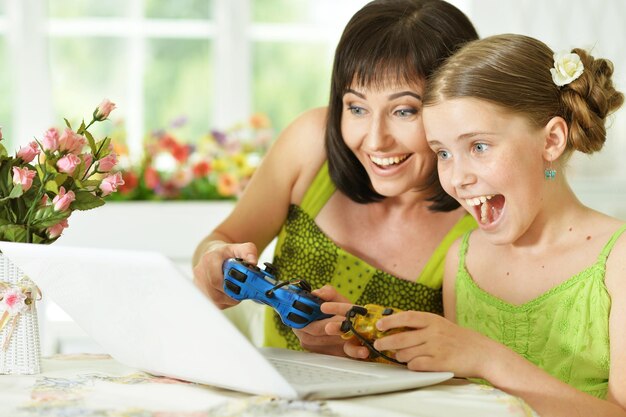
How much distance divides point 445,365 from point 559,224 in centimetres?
48

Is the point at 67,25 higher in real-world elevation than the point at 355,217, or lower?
higher

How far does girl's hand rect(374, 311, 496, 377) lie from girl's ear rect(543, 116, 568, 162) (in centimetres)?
42

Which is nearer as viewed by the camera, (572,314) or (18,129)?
(572,314)


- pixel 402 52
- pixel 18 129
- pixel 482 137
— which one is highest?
pixel 402 52

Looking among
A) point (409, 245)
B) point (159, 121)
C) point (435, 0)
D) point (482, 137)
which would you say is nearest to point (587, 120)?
point (482, 137)

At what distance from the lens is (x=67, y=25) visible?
3.60 metres

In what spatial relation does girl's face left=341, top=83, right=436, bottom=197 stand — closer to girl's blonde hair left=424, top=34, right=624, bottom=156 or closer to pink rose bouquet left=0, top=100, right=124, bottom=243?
girl's blonde hair left=424, top=34, right=624, bottom=156

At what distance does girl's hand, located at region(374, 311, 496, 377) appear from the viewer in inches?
46.1

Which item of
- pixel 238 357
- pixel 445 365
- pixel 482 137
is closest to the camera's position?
pixel 238 357

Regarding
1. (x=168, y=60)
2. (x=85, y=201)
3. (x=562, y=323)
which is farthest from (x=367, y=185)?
(x=168, y=60)

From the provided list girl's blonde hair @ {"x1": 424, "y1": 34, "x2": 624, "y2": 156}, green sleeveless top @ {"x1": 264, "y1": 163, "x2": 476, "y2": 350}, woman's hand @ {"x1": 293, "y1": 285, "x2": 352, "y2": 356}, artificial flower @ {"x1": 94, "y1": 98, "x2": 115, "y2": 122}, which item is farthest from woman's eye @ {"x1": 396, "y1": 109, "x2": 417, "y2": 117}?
artificial flower @ {"x1": 94, "y1": 98, "x2": 115, "y2": 122}

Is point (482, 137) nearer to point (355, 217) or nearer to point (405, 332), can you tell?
point (405, 332)

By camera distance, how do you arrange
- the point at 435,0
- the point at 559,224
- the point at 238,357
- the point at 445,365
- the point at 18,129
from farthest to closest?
the point at 18,129 → the point at 435,0 → the point at 559,224 → the point at 445,365 → the point at 238,357

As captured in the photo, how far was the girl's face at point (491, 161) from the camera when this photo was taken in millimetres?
1454
